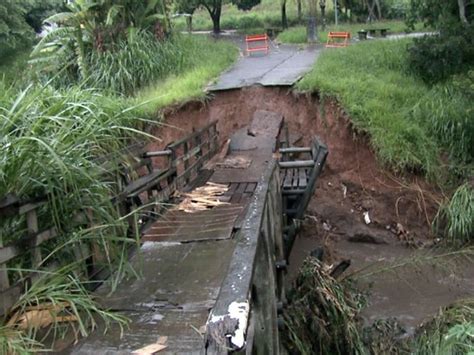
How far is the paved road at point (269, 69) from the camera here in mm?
13523

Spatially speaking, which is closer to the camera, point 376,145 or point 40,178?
point 40,178

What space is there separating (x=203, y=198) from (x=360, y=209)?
5138 mm

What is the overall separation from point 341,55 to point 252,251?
1269cm

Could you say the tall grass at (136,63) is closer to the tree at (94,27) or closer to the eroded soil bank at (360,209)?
the tree at (94,27)

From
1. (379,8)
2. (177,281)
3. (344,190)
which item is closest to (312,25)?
(344,190)

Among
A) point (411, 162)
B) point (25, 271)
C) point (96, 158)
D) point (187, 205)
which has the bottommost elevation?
point (411, 162)

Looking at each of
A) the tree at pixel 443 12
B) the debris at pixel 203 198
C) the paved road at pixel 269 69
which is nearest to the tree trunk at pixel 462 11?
the tree at pixel 443 12

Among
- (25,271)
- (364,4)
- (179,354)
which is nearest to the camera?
(179,354)

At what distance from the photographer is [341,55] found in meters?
15.9

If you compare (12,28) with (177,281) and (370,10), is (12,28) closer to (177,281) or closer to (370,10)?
(177,281)

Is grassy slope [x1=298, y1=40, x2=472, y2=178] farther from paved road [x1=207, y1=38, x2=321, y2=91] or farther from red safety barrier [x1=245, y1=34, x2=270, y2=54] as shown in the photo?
red safety barrier [x1=245, y1=34, x2=270, y2=54]

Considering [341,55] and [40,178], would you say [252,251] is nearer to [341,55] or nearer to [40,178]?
[40,178]

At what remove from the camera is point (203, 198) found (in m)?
7.23

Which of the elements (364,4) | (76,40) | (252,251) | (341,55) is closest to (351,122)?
(341,55)
